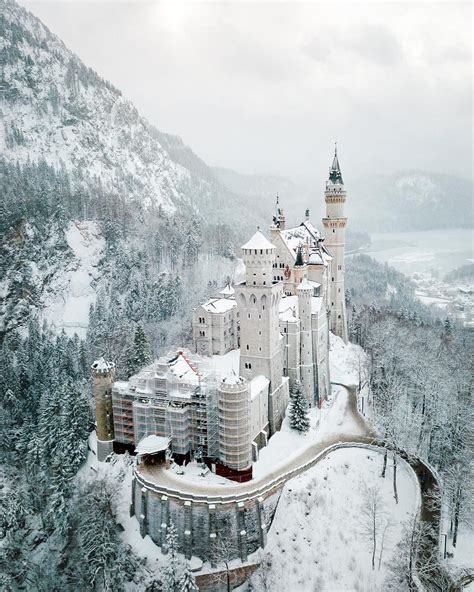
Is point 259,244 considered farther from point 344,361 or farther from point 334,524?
point 344,361

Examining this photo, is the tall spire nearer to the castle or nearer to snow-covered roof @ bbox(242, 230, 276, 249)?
the castle

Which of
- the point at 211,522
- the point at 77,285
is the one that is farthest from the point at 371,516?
the point at 77,285

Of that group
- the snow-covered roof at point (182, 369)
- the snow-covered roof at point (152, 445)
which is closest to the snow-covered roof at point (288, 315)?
the snow-covered roof at point (182, 369)

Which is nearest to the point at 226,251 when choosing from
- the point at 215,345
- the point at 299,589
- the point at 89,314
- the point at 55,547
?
the point at 89,314

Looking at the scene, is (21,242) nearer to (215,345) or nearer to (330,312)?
(215,345)

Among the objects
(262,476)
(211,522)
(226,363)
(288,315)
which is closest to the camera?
(211,522)

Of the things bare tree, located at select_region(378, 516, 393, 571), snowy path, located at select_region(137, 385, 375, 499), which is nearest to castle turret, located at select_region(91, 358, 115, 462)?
snowy path, located at select_region(137, 385, 375, 499)

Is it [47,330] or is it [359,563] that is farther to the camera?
[47,330]
